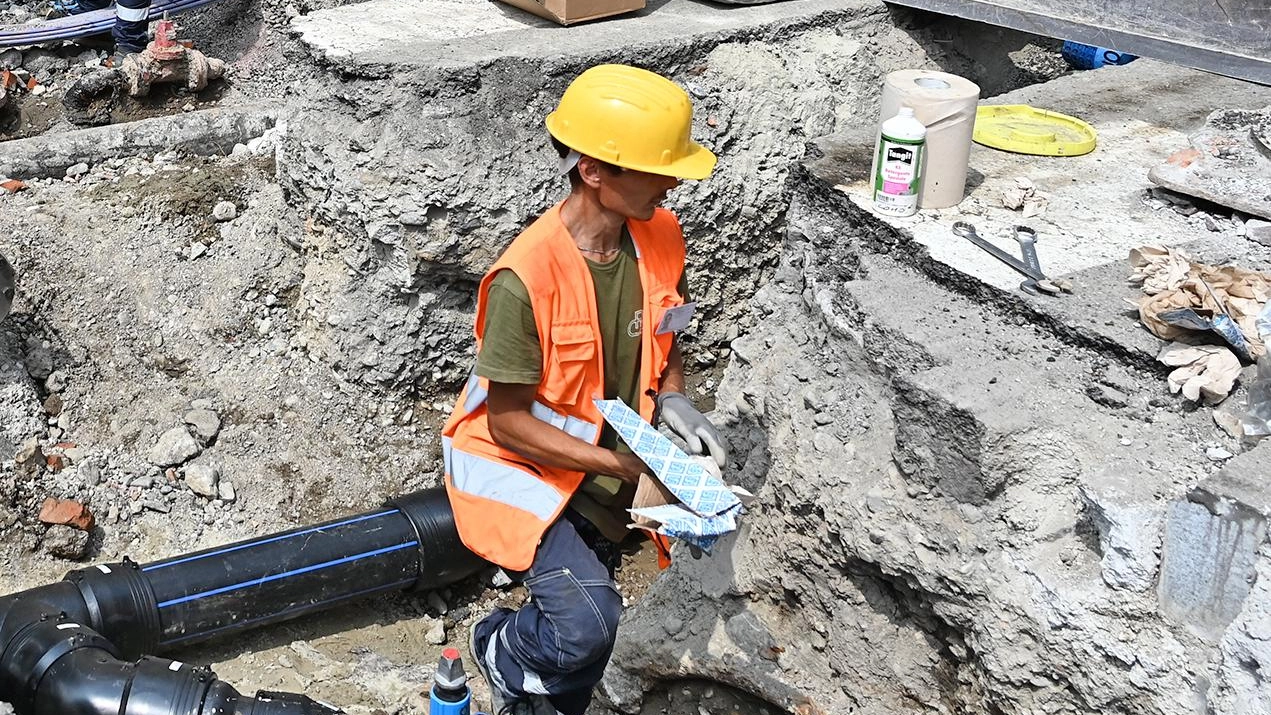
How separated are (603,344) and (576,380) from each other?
11 cm

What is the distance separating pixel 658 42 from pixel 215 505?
2249mm

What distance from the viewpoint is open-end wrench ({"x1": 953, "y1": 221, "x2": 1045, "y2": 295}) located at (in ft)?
8.96

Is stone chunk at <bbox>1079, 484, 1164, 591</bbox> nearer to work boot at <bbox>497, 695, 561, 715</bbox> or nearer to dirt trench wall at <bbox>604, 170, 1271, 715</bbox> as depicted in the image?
dirt trench wall at <bbox>604, 170, 1271, 715</bbox>

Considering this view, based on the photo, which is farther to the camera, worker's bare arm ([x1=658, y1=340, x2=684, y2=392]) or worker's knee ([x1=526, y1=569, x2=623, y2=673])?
worker's bare arm ([x1=658, y1=340, x2=684, y2=392])

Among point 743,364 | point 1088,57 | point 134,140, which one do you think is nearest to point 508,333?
point 743,364

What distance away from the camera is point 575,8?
4.24 meters

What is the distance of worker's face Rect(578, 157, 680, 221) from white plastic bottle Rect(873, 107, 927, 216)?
2.53ft

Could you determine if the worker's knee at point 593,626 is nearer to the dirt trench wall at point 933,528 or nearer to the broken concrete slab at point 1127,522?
the dirt trench wall at point 933,528

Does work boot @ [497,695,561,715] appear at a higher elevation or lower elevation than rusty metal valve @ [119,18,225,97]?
lower

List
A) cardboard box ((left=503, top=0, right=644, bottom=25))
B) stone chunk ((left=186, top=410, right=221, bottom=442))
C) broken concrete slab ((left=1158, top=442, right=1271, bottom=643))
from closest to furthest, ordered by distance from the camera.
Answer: broken concrete slab ((left=1158, top=442, right=1271, bottom=643)) → stone chunk ((left=186, top=410, right=221, bottom=442)) → cardboard box ((left=503, top=0, right=644, bottom=25))

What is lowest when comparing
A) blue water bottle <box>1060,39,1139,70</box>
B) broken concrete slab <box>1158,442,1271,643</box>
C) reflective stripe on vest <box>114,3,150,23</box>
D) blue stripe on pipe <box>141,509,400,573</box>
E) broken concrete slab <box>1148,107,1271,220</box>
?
blue stripe on pipe <box>141,509,400,573</box>

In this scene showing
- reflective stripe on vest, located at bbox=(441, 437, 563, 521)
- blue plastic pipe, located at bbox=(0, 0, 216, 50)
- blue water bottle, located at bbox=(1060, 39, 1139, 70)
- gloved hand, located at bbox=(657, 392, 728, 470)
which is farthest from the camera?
blue plastic pipe, located at bbox=(0, 0, 216, 50)

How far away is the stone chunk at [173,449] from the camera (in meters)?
3.91

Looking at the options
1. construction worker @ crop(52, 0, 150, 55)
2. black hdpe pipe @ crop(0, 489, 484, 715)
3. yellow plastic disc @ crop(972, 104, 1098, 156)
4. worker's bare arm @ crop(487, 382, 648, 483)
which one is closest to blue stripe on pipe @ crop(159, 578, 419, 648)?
black hdpe pipe @ crop(0, 489, 484, 715)
